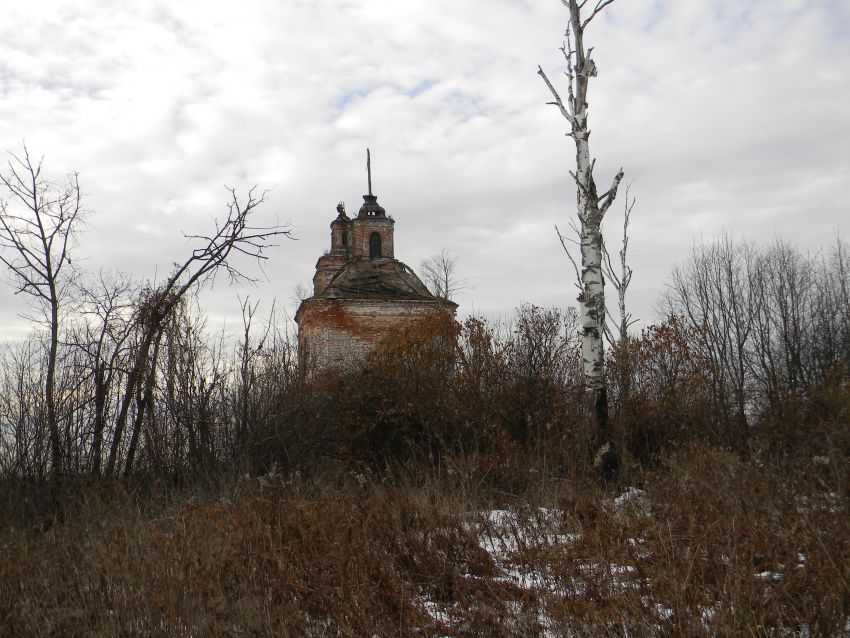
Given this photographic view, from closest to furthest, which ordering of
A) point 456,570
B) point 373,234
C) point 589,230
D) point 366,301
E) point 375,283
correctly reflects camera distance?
point 456,570 → point 589,230 → point 366,301 → point 375,283 → point 373,234

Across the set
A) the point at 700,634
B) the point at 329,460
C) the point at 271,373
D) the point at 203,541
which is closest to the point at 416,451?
the point at 329,460

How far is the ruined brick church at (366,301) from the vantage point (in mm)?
25812

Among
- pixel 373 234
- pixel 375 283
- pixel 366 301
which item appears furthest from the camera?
pixel 373 234

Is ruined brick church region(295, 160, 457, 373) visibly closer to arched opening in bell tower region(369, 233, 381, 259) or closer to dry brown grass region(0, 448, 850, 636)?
arched opening in bell tower region(369, 233, 381, 259)

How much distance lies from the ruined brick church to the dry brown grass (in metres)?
18.2

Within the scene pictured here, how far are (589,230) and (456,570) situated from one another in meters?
5.24

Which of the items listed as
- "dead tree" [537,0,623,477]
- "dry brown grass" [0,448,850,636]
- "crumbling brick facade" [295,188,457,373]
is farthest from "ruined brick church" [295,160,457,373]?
"dry brown grass" [0,448,850,636]

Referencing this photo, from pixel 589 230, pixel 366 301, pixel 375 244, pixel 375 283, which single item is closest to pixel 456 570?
pixel 589 230

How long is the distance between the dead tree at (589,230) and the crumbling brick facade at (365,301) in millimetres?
15108

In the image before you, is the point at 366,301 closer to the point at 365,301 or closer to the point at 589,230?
the point at 365,301

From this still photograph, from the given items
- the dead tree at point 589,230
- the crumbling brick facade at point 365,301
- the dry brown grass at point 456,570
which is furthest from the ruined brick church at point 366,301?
the dry brown grass at point 456,570

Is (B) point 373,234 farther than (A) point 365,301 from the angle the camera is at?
Yes

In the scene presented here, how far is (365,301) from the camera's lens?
86.0ft

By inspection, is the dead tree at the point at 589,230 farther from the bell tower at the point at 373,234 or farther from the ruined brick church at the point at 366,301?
the bell tower at the point at 373,234
